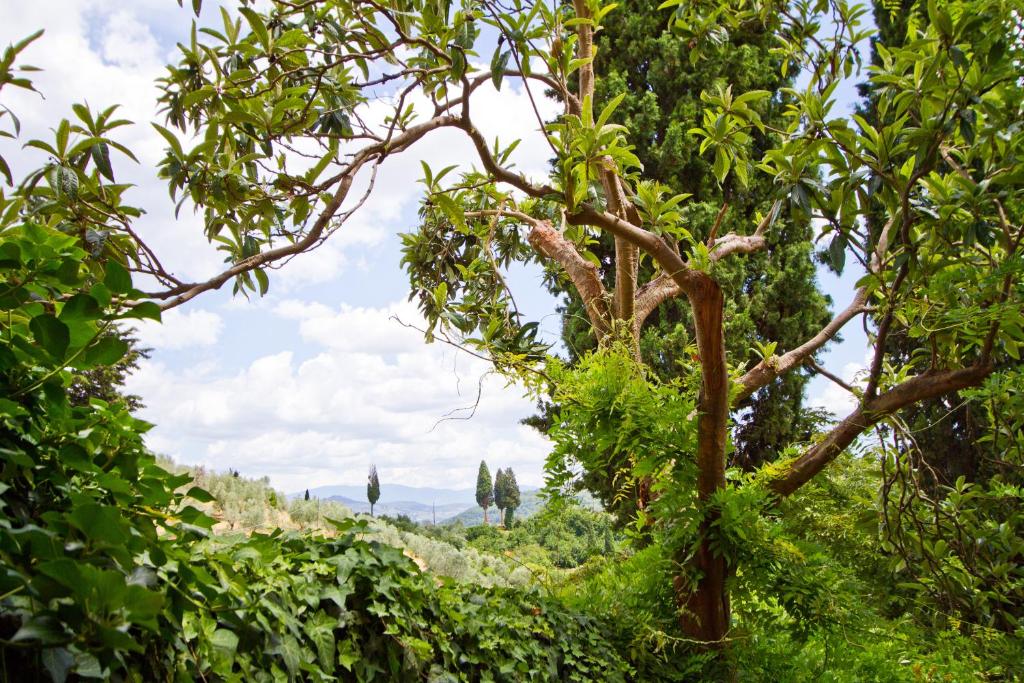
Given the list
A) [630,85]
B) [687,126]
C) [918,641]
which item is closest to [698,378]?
[918,641]

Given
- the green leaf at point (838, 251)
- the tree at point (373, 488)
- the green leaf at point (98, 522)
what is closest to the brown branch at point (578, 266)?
the green leaf at point (838, 251)

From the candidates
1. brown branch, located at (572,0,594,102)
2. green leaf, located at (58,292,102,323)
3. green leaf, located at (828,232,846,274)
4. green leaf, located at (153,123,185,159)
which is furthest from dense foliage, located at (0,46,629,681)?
brown branch, located at (572,0,594,102)

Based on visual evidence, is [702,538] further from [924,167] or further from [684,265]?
[924,167]

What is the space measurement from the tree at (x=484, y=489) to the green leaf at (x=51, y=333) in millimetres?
11224

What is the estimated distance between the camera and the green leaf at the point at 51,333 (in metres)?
1.00

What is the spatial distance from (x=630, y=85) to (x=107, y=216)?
29.1 ft

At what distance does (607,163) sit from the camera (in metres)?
2.68

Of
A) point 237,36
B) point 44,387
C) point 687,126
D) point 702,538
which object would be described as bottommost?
point 702,538

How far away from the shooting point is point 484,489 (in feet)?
40.2

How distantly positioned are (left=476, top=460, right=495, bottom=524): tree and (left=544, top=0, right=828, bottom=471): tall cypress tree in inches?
159

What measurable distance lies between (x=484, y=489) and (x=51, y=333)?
11561 mm

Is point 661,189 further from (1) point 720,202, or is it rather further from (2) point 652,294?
(1) point 720,202

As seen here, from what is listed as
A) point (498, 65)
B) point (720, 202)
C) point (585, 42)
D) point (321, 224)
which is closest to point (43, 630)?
point (321, 224)

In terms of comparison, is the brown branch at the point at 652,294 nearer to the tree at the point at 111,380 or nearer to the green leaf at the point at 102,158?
the green leaf at the point at 102,158
